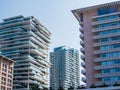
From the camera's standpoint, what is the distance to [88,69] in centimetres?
9181

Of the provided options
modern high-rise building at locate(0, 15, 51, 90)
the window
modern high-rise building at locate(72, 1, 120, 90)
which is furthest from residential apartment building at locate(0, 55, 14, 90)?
the window

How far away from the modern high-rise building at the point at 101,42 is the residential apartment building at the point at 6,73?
4691 centimetres

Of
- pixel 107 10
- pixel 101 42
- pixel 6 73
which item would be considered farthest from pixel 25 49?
pixel 101 42

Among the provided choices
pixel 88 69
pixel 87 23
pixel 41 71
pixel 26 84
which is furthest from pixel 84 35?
pixel 41 71

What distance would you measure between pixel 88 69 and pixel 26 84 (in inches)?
2271

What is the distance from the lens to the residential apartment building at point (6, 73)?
129875mm

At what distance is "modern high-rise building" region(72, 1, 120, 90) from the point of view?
8856cm

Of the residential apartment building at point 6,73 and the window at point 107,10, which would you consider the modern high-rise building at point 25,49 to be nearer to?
the residential apartment building at point 6,73

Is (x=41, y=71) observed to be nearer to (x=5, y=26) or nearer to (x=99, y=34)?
(x=5, y=26)

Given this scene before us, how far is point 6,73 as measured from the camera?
5276 inches

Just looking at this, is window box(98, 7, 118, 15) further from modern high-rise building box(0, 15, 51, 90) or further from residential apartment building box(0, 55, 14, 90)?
modern high-rise building box(0, 15, 51, 90)

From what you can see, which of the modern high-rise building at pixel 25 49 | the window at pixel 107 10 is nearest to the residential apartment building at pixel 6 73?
the modern high-rise building at pixel 25 49

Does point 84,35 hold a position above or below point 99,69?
above

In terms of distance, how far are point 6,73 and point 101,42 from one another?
57.1m
